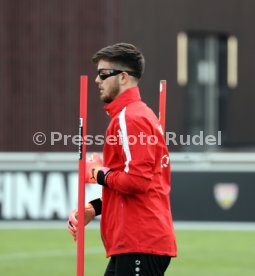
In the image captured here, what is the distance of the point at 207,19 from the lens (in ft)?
84.6

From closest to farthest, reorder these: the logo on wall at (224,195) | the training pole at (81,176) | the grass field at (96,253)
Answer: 1. the training pole at (81,176)
2. the grass field at (96,253)
3. the logo on wall at (224,195)

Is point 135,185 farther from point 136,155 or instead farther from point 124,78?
point 124,78

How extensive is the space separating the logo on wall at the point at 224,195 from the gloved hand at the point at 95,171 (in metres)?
8.91

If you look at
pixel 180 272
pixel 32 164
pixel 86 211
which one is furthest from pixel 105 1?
pixel 86 211

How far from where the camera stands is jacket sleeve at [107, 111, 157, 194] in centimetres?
524

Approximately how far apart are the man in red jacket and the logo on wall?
29.9 feet

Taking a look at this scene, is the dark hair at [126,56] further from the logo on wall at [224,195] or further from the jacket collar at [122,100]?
the logo on wall at [224,195]

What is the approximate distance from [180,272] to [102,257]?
1532mm

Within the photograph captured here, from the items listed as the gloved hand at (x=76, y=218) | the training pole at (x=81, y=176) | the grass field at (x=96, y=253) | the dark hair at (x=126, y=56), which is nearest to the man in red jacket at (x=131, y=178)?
the dark hair at (x=126, y=56)

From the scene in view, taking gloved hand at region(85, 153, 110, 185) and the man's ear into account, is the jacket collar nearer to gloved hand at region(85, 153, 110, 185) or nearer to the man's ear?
the man's ear

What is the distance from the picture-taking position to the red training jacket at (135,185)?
5.26 meters

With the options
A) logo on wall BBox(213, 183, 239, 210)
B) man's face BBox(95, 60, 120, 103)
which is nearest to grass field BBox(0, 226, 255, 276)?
logo on wall BBox(213, 183, 239, 210)

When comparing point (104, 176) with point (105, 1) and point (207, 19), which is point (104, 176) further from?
point (207, 19)

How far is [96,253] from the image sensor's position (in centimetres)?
1196
